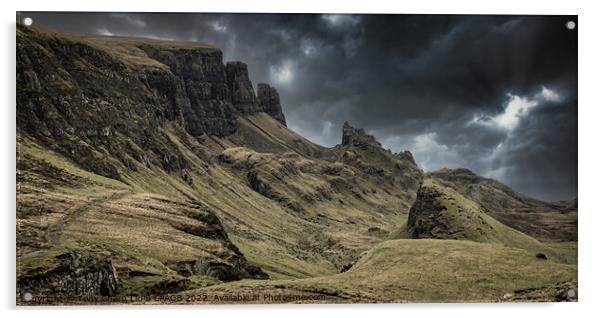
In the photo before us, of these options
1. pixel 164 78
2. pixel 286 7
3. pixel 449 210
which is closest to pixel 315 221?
pixel 164 78

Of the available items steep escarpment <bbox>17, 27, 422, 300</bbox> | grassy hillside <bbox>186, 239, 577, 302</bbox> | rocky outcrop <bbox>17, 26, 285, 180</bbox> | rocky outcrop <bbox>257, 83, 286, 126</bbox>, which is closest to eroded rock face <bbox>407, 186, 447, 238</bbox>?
steep escarpment <bbox>17, 27, 422, 300</bbox>

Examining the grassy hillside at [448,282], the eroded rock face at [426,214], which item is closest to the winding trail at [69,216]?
the grassy hillside at [448,282]

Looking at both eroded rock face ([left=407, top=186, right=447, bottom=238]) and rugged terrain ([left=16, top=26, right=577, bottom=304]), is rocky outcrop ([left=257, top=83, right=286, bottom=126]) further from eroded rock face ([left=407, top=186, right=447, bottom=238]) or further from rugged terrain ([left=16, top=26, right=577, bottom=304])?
eroded rock face ([left=407, top=186, right=447, bottom=238])

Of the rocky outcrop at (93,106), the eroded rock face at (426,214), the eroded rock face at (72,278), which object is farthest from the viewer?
the eroded rock face at (426,214)

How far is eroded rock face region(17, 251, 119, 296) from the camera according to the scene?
86.4 feet

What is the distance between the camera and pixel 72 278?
27.5 metres

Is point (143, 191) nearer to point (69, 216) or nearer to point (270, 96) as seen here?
point (270, 96)

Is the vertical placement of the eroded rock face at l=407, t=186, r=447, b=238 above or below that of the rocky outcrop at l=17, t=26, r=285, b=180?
below

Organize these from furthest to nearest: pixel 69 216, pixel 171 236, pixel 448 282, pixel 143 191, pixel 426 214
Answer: pixel 143 191 < pixel 426 214 < pixel 171 236 < pixel 69 216 < pixel 448 282

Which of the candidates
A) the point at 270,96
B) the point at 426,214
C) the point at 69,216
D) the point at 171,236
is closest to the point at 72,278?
the point at 69,216

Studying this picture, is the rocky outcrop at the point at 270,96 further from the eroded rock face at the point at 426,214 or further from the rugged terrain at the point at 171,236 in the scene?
the eroded rock face at the point at 426,214

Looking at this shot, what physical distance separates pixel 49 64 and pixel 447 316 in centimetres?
6265

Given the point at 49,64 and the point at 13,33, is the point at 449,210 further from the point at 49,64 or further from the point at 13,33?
the point at 49,64

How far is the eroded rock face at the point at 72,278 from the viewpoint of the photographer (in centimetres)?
2634
